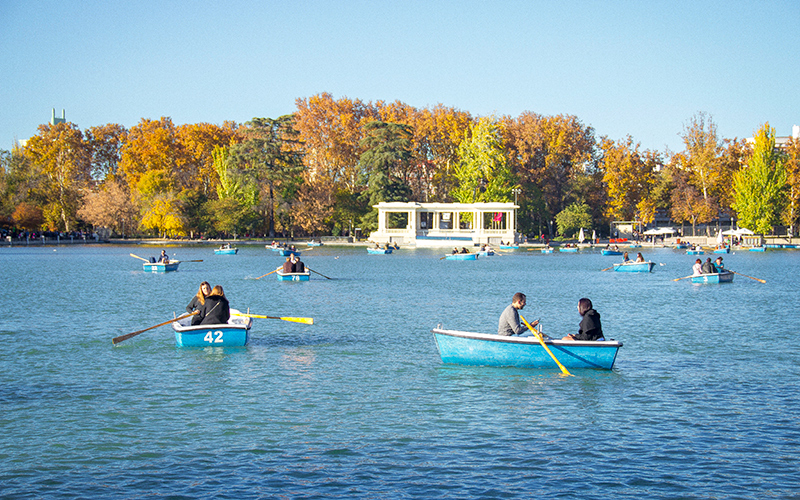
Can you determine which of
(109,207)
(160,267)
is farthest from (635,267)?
(109,207)

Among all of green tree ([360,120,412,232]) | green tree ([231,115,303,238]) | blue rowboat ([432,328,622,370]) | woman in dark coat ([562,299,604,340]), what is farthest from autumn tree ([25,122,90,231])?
woman in dark coat ([562,299,604,340])

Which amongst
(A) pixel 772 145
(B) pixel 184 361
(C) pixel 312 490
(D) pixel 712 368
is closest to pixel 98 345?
(B) pixel 184 361

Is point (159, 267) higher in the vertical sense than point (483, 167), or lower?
lower

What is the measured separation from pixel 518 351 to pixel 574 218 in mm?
77706

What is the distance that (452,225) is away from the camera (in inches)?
3644

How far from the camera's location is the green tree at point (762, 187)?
78688mm

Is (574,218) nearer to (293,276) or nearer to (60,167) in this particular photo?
(293,276)

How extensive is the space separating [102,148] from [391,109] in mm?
39248

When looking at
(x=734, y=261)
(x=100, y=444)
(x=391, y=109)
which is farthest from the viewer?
(x=391, y=109)

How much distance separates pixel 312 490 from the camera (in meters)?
8.80

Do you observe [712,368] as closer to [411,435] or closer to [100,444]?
[411,435]

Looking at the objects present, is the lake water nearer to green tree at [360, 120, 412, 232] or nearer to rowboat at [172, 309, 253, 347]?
rowboat at [172, 309, 253, 347]

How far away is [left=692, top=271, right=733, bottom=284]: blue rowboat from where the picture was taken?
115ft

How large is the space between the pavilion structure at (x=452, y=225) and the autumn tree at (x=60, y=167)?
37003mm
